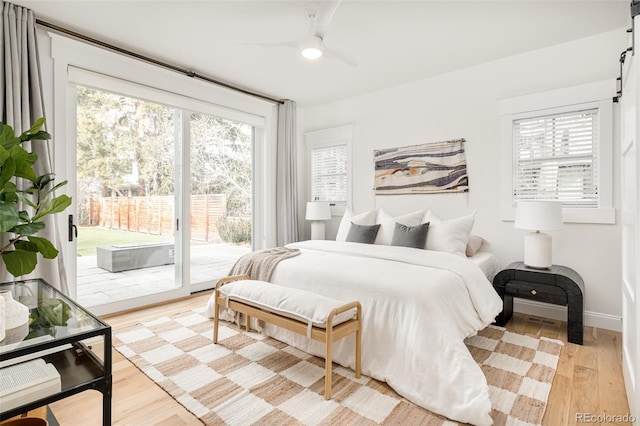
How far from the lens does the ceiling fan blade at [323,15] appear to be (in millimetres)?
2301

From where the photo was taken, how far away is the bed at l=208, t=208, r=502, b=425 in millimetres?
1756

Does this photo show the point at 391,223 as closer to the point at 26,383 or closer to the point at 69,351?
the point at 69,351

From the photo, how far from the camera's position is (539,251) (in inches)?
114

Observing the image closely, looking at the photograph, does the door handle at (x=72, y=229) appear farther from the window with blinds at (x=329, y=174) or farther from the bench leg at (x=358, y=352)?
the window with blinds at (x=329, y=174)

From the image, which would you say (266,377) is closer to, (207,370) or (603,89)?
(207,370)

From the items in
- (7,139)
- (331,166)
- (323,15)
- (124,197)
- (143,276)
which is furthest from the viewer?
(331,166)

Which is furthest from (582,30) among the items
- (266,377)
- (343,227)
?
(266,377)

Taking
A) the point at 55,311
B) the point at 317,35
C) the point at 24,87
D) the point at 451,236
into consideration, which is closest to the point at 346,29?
the point at 317,35

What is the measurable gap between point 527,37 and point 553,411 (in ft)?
9.73

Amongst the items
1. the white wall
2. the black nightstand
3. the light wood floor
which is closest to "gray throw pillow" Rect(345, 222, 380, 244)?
the white wall

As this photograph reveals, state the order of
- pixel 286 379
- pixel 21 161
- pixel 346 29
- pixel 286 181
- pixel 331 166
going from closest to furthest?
1. pixel 21 161
2. pixel 286 379
3. pixel 346 29
4. pixel 286 181
5. pixel 331 166

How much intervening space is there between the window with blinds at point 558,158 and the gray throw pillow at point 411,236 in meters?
1.02

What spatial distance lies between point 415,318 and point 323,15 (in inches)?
84.7

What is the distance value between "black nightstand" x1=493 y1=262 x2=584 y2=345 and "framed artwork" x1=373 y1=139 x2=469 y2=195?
1.13m
